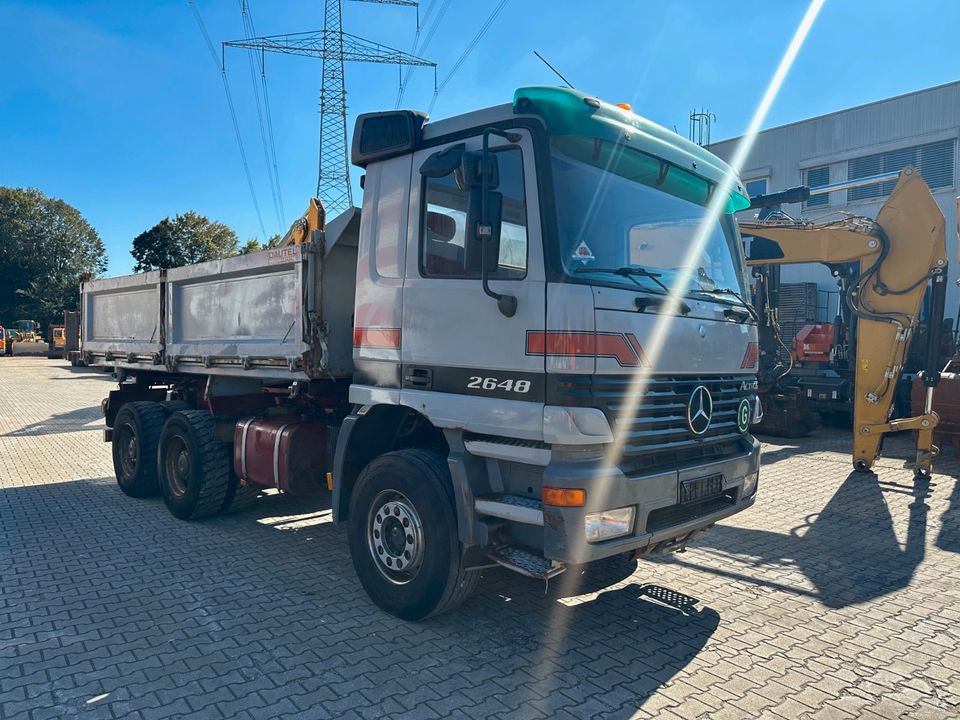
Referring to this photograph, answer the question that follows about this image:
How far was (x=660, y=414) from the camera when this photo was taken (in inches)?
153

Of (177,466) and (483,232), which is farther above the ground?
(483,232)

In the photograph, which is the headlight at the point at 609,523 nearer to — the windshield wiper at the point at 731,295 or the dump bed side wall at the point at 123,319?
the windshield wiper at the point at 731,295

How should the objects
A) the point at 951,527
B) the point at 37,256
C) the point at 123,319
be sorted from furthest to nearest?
the point at 37,256 < the point at 123,319 < the point at 951,527

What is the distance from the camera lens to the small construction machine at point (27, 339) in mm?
47062

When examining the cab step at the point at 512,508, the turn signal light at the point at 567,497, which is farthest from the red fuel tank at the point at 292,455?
the turn signal light at the point at 567,497

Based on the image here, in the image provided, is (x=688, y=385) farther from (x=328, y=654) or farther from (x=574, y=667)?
(x=328, y=654)

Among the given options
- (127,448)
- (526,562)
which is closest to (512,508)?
(526,562)

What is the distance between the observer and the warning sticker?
148 inches

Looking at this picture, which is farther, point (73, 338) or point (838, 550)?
point (73, 338)

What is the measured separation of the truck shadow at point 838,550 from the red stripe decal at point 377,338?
3.01 metres

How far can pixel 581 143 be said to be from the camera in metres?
3.93

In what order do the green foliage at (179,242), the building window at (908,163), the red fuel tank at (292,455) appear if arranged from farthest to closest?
the green foliage at (179,242)
the building window at (908,163)
the red fuel tank at (292,455)

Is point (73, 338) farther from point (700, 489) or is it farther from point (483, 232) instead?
point (700, 489)

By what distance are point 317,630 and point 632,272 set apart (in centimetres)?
288
